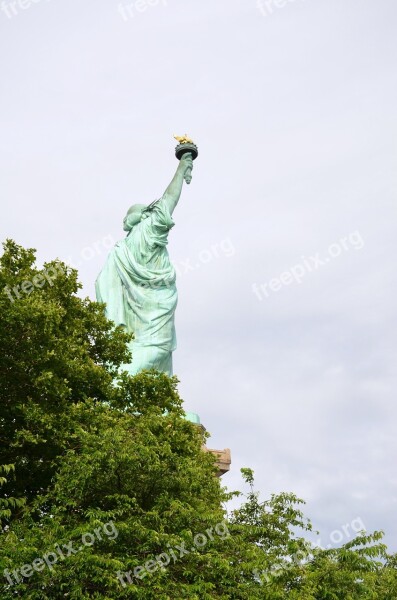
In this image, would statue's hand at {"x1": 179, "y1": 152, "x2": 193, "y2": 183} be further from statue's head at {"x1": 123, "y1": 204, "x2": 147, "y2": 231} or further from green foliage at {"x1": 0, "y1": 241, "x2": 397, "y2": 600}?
green foliage at {"x1": 0, "y1": 241, "x2": 397, "y2": 600}

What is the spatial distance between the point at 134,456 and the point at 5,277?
4087 millimetres

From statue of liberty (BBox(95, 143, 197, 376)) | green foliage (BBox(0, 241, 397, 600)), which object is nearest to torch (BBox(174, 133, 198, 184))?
statue of liberty (BBox(95, 143, 197, 376))

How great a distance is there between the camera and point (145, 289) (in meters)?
27.3

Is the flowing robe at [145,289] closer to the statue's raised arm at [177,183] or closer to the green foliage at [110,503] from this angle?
the statue's raised arm at [177,183]

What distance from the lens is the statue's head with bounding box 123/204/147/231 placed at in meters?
A: 28.8

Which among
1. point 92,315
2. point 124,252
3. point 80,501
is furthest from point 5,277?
point 124,252

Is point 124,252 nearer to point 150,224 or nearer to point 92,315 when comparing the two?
point 150,224

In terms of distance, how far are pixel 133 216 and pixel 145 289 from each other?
291cm

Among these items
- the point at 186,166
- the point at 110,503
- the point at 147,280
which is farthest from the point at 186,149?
the point at 110,503

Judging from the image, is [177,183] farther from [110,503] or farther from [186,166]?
[110,503]

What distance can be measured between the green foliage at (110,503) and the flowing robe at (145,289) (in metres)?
9.52

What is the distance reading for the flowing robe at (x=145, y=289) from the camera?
26.1 metres

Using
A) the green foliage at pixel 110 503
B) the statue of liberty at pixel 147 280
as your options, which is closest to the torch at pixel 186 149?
the statue of liberty at pixel 147 280

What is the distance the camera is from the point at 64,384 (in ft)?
48.7
